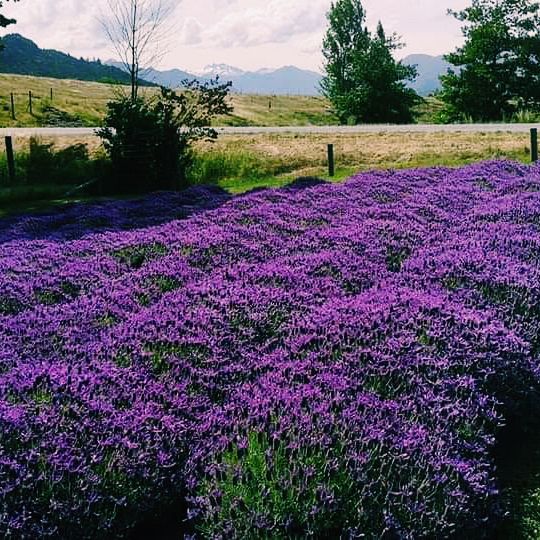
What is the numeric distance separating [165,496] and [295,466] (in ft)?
3.05

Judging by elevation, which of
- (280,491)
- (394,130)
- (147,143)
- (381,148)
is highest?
(394,130)

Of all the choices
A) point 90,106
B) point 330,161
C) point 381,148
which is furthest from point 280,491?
point 90,106

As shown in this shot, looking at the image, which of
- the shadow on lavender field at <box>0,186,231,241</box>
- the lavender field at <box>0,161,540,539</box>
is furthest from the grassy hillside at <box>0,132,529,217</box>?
the lavender field at <box>0,161,540,539</box>

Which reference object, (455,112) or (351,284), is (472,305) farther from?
(455,112)

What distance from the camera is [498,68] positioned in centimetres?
4412

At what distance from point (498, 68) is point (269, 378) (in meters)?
43.2

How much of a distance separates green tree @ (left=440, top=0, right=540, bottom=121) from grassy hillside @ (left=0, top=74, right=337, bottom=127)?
47.6ft

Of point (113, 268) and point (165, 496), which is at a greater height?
point (113, 268)

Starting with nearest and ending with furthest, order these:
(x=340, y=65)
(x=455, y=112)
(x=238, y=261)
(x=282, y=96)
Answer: (x=238, y=261), (x=455, y=112), (x=340, y=65), (x=282, y=96)

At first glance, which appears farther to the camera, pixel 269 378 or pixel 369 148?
pixel 369 148

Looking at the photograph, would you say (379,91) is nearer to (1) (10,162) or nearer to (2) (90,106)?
(1) (10,162)

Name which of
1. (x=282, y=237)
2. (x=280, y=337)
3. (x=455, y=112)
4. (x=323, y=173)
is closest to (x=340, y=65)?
(x=455, y=112)

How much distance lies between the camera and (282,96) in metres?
110

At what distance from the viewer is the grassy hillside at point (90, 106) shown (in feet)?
201
